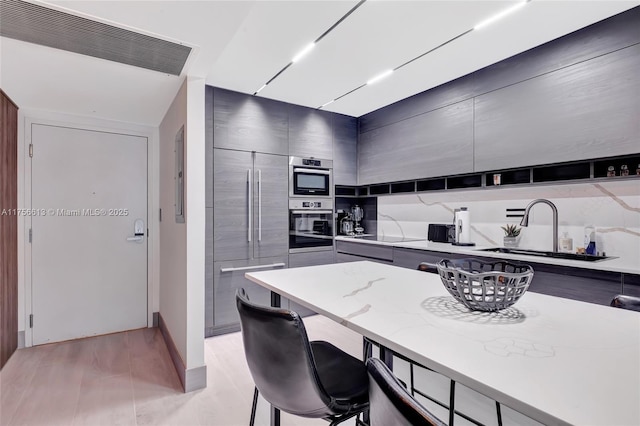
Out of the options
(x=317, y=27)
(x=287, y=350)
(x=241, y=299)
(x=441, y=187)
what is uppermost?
(x=317, y=27)

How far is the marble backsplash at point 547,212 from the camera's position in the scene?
7.17 feet

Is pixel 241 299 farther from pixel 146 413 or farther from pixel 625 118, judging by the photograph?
pixel 625 118

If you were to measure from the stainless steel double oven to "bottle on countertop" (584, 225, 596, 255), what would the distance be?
2.38 metres

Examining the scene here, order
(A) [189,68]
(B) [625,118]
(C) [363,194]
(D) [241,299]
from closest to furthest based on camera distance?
(D) [241,299] → (B) [625,118] → (A) [189,68] → (C) [363,194]

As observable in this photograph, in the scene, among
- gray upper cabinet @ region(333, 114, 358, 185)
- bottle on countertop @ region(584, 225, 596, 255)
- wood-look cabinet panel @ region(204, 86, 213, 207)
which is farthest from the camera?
gray upper cabinet @ region(333, 114, 358, 185)

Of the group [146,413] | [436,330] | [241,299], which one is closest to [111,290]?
[146,413]

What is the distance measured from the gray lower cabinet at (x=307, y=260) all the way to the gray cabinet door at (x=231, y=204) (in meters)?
0.53

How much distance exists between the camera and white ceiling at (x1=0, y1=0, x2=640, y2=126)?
1646 mm

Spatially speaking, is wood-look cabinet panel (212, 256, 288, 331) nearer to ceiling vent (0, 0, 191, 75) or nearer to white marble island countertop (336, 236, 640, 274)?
white marble island countertop (336, 236, 640, 274)

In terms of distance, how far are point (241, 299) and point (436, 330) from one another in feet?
2.06

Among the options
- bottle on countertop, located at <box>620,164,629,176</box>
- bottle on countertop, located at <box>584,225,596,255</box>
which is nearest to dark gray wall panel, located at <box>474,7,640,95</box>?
bottle on countertop, located at <box>620,164,629,176</box>

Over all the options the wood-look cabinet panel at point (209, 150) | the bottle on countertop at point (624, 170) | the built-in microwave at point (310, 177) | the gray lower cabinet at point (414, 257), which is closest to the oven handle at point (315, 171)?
the built-in microwave at point (310, 177)

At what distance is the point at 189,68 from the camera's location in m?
2.13

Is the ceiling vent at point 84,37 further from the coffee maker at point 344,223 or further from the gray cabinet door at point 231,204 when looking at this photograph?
the coffee maker at point 344,223
